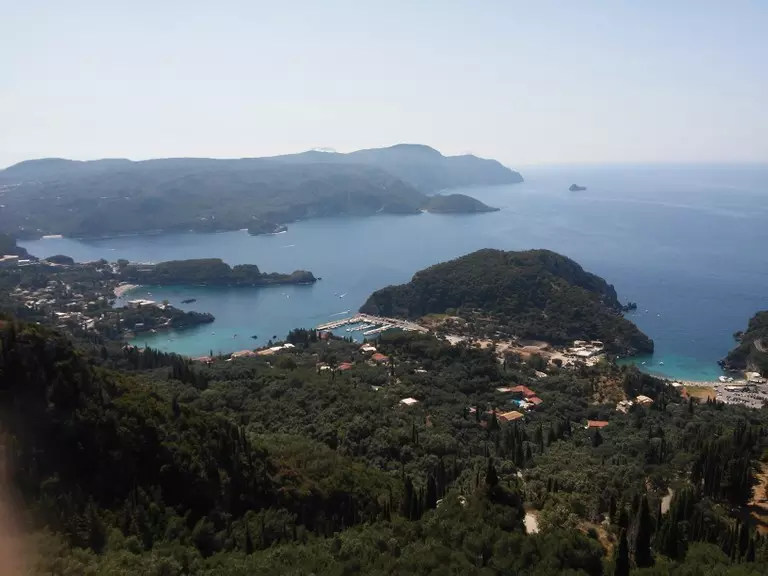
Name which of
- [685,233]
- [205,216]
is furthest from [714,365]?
[205,216]

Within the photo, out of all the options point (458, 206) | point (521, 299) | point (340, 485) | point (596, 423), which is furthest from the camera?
point (458, 206)

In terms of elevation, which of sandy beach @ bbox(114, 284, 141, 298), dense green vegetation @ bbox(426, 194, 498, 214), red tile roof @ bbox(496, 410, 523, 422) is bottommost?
red tile roof @ bbox(496, 410, 523, 422)

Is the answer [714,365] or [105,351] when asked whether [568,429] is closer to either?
[714,365]

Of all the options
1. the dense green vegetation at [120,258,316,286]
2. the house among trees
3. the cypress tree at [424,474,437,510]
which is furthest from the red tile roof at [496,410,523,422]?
the dense green vegetation at [120,258,316,286]

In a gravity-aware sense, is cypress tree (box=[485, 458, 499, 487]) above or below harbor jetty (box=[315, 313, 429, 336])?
above

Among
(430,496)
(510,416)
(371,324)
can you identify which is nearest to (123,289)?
(371,324)

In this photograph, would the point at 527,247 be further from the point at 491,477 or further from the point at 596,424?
the point at 491,477

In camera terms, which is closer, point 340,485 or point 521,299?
point 340,485

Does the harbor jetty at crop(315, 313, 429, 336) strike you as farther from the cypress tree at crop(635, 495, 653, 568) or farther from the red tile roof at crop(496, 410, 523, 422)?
the cypress tree at crop(635, 495, 653, 568)
